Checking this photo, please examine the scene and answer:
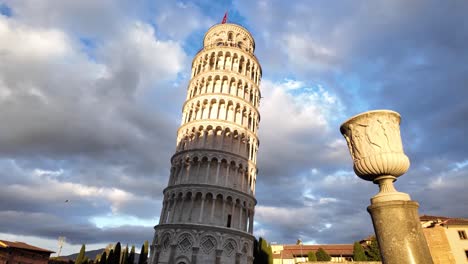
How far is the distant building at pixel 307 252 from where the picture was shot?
56.9 meters

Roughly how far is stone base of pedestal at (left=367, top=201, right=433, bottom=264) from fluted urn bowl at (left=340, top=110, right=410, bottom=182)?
2.24 ft

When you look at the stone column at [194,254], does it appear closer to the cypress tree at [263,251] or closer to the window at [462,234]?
the cypress tree at [263,251]

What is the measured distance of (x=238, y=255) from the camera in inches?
1163

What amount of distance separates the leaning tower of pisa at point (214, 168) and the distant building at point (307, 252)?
3291 cm

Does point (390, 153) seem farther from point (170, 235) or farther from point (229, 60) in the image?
point (229, 60)

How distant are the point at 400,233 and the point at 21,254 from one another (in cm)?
6453

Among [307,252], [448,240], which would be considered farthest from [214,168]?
[307,252]

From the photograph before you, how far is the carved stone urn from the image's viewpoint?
228 inches

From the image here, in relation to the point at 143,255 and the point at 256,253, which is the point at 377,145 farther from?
the point at 143,255

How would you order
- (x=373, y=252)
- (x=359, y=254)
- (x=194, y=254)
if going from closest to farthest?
(x=194, y=254), (x=373, y=252), (x=359, y=254)

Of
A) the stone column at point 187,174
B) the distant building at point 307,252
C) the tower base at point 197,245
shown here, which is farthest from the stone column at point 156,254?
the distant building at point 307,252

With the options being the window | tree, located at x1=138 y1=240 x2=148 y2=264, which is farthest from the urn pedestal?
tree, located at x1=138 y1=240 x2=148 y2=264

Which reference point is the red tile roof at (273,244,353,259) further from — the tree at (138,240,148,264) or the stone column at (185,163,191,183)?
the stone column at (185,163,191,183)

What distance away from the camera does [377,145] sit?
19.5ft
